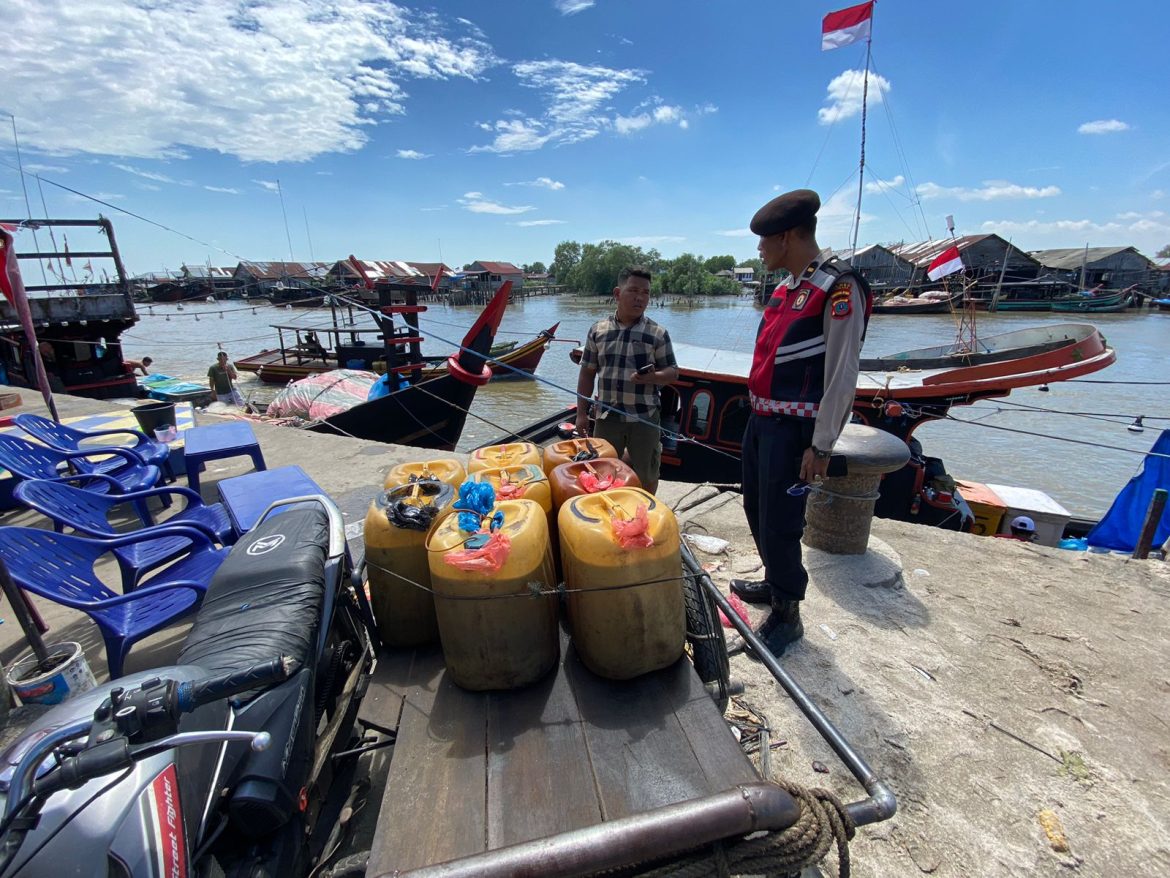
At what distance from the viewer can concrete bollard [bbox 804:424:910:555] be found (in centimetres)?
320

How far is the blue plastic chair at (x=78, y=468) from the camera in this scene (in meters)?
3.60

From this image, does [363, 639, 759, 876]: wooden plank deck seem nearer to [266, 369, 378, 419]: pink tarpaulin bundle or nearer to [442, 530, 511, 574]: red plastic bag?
[442, 530, 511, 574]: red plastic bag

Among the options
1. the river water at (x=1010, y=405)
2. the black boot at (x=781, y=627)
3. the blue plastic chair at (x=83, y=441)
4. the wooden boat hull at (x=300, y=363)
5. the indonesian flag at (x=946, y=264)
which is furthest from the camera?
the wooden boat hull at (x=300, y=363)

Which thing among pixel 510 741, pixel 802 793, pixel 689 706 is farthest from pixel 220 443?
pixel 802 793

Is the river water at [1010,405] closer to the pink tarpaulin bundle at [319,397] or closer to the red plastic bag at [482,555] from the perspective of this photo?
the pink tarpaulin bundle at [319,397]

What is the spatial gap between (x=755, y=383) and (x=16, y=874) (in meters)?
2.71

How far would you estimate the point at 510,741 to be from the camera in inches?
61.5

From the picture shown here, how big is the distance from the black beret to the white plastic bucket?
3644mm

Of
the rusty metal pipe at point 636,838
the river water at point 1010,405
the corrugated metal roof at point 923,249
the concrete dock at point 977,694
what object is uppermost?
the corrugated metal roof at point 923,249

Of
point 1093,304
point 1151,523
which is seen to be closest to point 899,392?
point 1151,523

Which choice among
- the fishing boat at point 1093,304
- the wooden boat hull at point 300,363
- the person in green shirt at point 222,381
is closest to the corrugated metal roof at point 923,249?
the fishing boat at point 1093,304

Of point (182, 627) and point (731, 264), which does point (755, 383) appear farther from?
point (731, 264)

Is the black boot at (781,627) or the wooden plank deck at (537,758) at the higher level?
the wooden plank deck at (537,758)

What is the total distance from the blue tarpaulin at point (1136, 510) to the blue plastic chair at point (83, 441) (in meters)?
8.73
